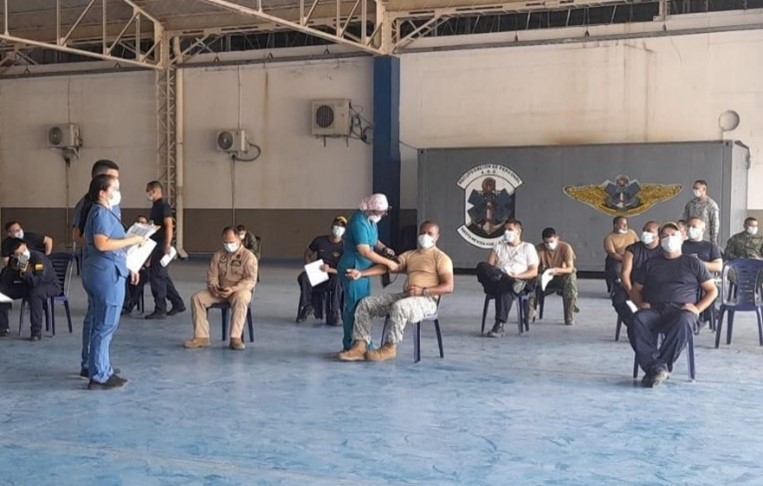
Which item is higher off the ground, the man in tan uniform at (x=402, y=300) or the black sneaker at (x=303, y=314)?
the man in tan uniform at (x=402, y=300)

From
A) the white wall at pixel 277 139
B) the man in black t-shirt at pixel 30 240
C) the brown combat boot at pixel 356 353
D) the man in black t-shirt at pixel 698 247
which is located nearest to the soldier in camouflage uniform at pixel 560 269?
the man in black t-shirt at pixel 698 247

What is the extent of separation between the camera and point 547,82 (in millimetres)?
14617

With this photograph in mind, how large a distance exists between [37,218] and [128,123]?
3081mm

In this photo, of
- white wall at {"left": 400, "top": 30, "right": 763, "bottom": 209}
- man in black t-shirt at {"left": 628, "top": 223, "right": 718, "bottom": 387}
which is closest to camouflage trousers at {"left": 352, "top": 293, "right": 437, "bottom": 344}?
man in black t-shirt at {"left": 628, "top": 223, "right": 718, "bottom": 387}

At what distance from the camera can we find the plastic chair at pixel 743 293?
7.18 m

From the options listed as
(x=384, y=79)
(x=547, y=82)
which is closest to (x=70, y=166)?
(x=384, y=79)

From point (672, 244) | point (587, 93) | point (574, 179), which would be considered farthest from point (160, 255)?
point (587, 93)

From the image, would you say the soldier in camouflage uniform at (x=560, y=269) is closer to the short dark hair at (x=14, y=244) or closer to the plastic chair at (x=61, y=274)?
the plastic chair at (x=61, y=274)

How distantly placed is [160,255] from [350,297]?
285 cm

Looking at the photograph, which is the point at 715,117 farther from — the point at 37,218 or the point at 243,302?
the point at 37,218

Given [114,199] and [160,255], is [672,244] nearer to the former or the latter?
[114,199]

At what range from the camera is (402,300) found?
638cm

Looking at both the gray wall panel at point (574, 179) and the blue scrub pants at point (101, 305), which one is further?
the gray wall panel at point (574, 179)

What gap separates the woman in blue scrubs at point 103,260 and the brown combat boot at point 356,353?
176 centimetres
